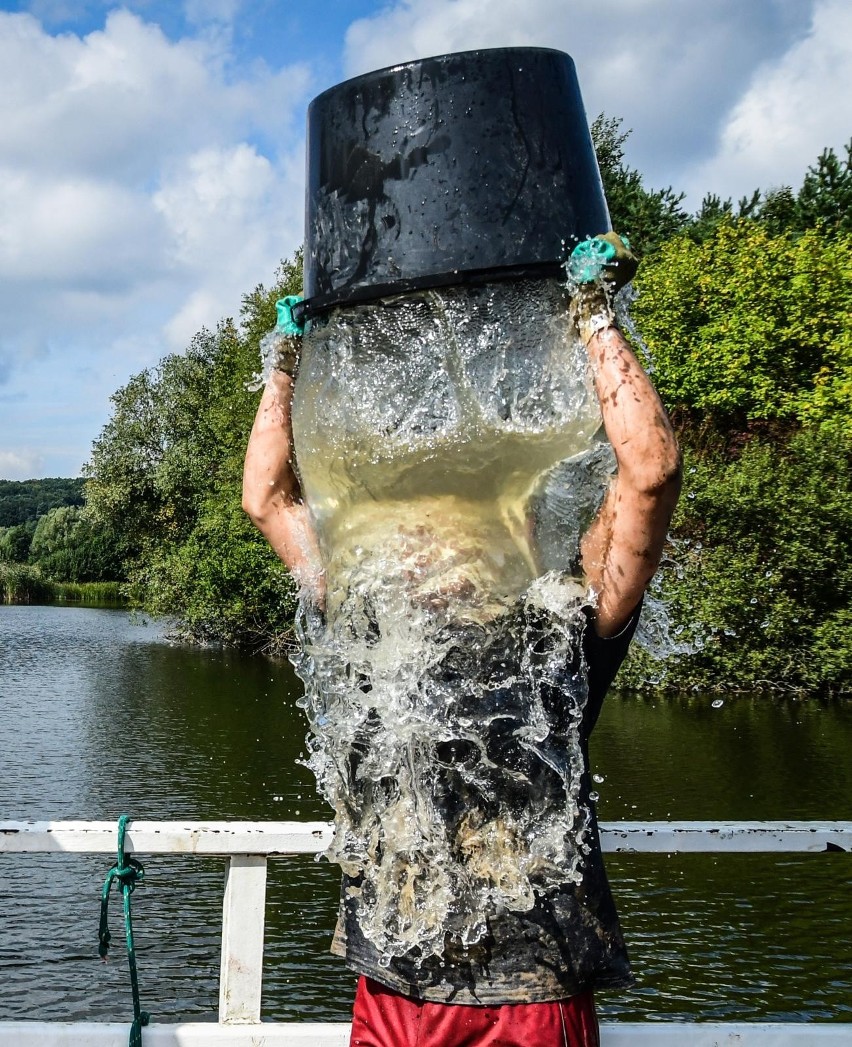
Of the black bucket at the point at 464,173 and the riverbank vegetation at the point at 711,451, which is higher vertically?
the riverbank vegetation at the point at 711,451

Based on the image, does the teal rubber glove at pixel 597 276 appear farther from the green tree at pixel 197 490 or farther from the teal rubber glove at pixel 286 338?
the green tree at pixel 197 490

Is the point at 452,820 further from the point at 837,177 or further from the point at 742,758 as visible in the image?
the point at 837,177

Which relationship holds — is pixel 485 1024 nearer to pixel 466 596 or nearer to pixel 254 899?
pixel 466 596

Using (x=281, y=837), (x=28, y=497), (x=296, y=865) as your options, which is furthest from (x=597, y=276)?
(x=28, y=497)

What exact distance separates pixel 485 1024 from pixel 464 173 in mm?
1389

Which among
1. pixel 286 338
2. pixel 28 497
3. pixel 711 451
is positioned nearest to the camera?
pixel 286 338

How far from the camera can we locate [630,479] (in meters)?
1.72

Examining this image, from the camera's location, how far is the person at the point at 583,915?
173 centimetres

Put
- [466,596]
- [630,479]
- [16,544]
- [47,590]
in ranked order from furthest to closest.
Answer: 1. [16,544]
2. [47,590]
3. [466,596]
4. [630,479]

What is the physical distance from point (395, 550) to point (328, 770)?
1.54 feet

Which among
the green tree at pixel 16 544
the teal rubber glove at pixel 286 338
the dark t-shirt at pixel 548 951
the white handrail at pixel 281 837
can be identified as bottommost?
the dark t-shirt at pixel 548 951

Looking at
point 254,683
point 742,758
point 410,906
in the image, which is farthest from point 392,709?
point 254,683

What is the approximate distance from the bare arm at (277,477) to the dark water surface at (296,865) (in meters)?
6.11

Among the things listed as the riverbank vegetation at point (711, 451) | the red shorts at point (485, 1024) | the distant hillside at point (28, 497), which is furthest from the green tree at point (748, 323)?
the distant hillside at point (28, 497)
